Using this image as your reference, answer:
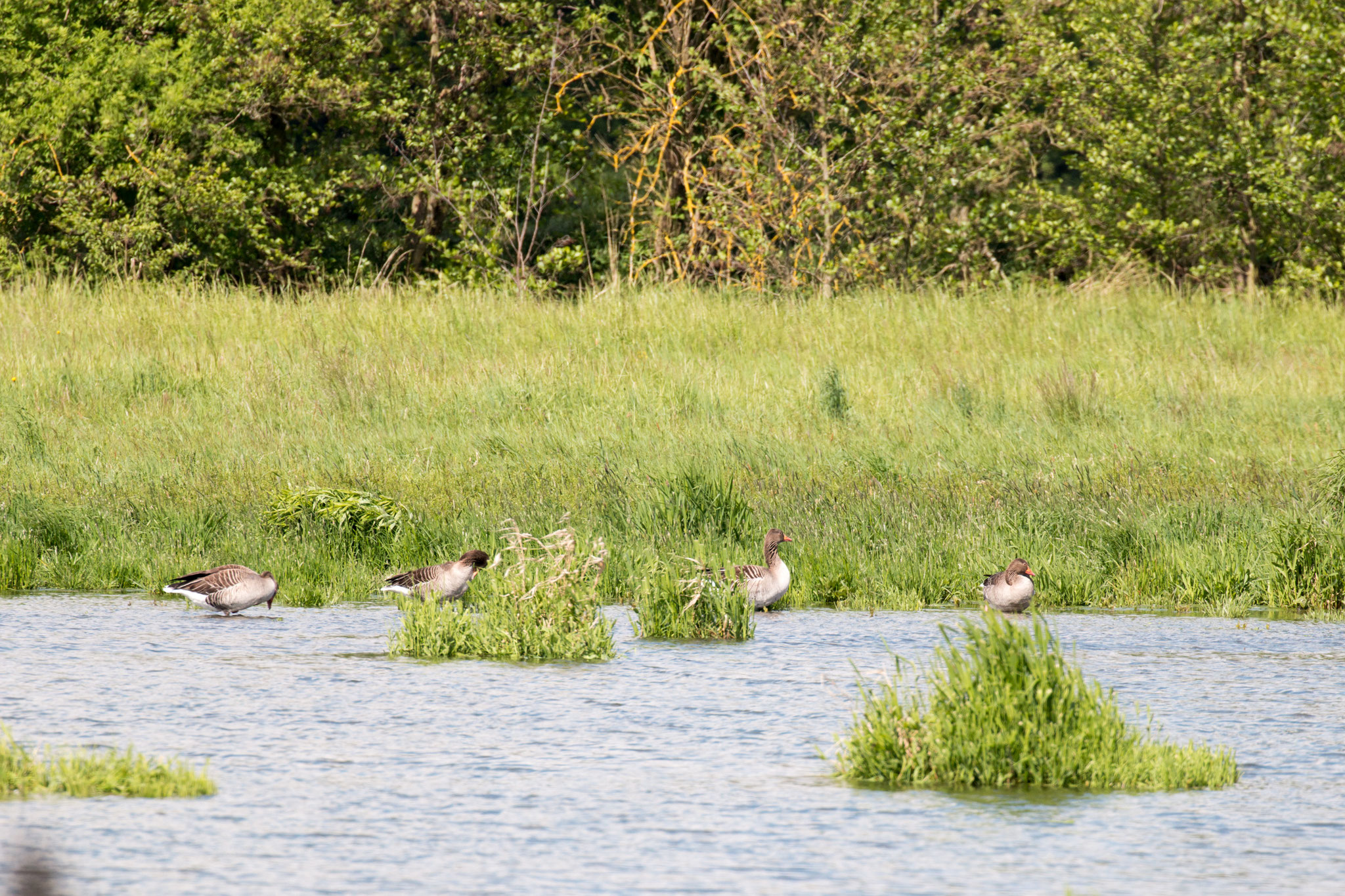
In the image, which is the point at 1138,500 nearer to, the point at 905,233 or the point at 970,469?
the point at 970,469

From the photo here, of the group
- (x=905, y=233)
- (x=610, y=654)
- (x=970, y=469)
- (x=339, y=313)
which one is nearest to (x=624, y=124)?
(x=905, y=233)

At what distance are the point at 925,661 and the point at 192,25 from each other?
2560cm

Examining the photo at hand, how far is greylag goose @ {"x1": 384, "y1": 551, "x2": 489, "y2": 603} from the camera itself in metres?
12.3

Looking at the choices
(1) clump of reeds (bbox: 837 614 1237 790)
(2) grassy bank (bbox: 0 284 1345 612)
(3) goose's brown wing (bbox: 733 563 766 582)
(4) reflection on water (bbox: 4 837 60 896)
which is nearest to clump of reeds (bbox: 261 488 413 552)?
(2) grassy bank (bbox: 0 284 1345 612)

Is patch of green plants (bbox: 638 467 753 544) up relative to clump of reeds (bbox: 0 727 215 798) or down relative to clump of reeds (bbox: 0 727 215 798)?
up

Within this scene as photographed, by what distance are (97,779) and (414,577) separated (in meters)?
5.15

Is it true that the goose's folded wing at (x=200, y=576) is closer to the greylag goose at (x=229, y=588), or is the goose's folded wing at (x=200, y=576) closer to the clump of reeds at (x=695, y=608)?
the greylag goose at (x=229, y=588)

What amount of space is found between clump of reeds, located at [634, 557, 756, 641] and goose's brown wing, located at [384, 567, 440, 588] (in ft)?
5.04

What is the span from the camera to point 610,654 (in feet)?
35.7

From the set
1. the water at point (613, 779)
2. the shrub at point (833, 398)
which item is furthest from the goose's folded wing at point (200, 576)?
the shrub at point (833, 398)

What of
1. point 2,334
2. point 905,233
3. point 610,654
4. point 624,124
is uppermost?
point 624,124

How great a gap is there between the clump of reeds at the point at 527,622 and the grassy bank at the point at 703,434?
2754mm

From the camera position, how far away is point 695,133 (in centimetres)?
3347

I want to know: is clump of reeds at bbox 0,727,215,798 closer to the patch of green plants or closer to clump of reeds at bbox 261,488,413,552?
clump of reeds at bbox 261,488,413,552
